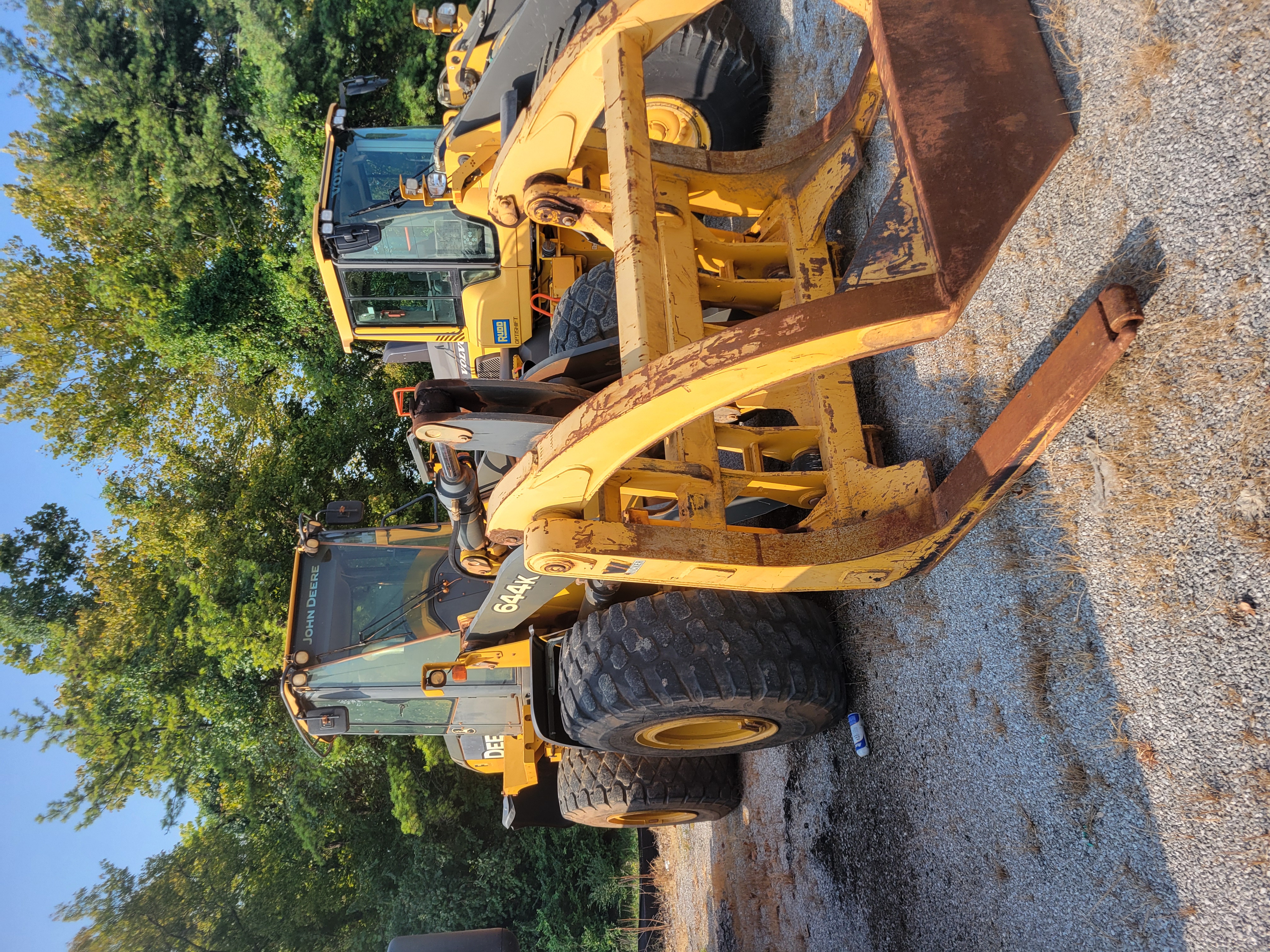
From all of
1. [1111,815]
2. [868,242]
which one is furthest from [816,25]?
[1111,815]

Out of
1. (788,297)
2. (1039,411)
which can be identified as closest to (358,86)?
(788,297)

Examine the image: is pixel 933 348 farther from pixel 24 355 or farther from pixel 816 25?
pixel 24 355

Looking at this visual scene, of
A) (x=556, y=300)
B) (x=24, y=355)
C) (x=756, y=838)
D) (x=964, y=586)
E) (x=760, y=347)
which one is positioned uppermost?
(x=24, y=355)

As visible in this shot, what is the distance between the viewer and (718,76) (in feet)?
16.1

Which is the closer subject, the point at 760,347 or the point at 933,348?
the point at 760,347

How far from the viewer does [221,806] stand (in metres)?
13.0

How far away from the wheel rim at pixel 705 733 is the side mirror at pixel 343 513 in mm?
2905

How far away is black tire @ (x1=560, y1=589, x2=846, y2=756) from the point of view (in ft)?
9.78

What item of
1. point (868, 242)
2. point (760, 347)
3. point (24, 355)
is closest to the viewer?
point (760, 347)

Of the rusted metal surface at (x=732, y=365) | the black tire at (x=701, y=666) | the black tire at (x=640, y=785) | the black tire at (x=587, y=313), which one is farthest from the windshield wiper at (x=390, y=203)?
the black tire at (x=640, y=785)

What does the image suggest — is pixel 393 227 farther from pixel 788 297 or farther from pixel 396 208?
pixel 788 297

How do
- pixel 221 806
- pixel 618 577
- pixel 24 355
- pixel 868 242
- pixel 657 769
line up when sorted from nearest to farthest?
pixel 868 242, pixel 618 577, pixel 657 769, pixel 221 806, pixel 24 355

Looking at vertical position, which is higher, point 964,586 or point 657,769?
point 964,586

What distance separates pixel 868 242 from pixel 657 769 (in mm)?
3030
